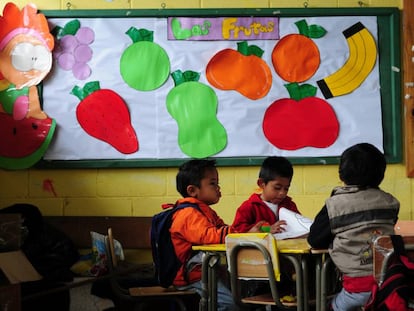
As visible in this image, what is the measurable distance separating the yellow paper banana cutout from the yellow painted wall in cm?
47

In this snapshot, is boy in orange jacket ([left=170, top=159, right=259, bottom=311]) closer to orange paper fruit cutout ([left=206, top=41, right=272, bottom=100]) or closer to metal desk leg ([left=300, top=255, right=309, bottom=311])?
metal desk leg ([left=300, top=255, right=309, bottom=311])

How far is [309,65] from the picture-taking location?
455 centimetres

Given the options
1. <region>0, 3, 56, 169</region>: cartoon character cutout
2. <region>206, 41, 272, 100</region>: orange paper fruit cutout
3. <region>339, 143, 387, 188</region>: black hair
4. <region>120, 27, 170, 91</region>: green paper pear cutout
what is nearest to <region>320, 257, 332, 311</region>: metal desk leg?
<region>339, 143, 387, 188</region>: black hair

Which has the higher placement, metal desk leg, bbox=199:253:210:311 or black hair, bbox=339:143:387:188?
black hair, bbox=339:143:387:188

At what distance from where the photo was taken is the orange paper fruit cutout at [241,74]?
452 centimetres

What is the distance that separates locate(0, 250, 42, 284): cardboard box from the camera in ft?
10.9

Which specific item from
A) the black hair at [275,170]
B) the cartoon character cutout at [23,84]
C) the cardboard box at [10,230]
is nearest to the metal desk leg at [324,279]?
the black hair at [275,170]

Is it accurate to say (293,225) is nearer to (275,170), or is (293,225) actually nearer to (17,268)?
(275,170)

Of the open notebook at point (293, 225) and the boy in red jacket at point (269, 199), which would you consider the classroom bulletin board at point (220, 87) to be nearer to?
the boy in red jacket at point (269, 199)

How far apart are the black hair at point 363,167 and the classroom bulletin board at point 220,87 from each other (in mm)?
1503

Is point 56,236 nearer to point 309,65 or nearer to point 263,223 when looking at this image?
point 263,223

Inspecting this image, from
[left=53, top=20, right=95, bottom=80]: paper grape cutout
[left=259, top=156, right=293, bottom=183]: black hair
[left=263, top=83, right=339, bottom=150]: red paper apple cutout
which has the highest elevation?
[left=53, top=20, right=95, bottom=80]: paper grape cutout

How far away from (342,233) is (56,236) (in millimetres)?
1951

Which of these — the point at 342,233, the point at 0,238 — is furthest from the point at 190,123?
the point at 342,233
